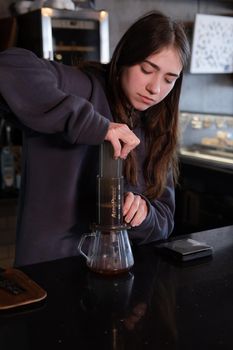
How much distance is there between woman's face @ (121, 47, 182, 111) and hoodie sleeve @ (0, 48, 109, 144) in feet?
0.61

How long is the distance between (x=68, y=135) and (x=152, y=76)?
0.29m

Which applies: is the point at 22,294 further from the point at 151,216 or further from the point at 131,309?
the point at 151,216

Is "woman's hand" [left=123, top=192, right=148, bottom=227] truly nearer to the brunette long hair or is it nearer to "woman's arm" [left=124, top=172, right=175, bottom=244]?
"woman's arm" [left=124, top=172, right=175, bottom=244]

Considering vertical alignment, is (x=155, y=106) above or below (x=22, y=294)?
above

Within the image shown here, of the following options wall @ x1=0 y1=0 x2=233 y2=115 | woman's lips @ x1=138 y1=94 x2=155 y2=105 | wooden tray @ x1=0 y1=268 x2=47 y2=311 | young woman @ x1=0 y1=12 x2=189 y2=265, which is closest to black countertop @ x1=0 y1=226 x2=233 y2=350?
wooden tray @ x1=0 y1=268 x2=47 y2=311

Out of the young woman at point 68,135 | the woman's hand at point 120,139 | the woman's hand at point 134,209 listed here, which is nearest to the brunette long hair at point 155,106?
the young woman at point 68,135

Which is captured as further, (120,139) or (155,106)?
(155,106)

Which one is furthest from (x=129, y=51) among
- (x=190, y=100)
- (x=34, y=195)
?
(x=190, y=100)

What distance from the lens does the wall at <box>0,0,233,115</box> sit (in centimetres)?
316

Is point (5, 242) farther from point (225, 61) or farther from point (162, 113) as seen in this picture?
point (225, 61)

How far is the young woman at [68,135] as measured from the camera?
1.07m

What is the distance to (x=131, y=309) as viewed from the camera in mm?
866

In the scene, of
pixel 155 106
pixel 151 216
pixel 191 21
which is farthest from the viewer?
pixel 191 21

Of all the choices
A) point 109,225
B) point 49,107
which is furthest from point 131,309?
point 49,107
